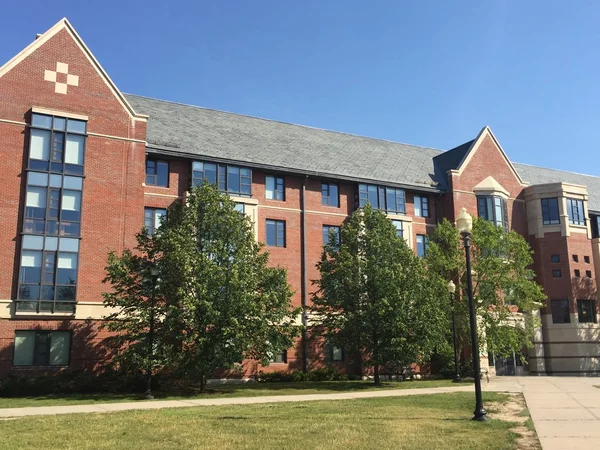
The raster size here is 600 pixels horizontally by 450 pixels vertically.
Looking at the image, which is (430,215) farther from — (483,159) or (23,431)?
(23,431)

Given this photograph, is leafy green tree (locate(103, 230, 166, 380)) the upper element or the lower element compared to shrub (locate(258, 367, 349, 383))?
upper

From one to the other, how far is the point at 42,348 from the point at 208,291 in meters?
9.14

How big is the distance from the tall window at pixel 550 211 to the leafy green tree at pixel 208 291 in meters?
26.8

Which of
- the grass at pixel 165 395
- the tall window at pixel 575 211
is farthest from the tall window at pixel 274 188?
the tall window at pixel 575 211

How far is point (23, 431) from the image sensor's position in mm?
13211

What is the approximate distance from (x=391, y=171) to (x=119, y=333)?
22197 millimetres

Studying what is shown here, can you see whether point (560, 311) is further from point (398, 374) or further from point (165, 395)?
point (165, 395)

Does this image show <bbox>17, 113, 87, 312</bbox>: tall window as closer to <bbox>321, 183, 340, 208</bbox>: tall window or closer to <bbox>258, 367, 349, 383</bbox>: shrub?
<bbox>258, 367, 349, 383</bbox>: shrub

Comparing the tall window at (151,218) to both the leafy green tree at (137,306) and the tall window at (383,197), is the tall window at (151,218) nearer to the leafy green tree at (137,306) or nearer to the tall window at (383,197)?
the leafy green tree at (137,306)

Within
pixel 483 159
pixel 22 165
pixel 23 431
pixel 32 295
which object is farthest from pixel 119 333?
pixel 483 159

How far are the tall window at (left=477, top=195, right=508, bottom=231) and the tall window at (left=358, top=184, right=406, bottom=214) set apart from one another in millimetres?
6279

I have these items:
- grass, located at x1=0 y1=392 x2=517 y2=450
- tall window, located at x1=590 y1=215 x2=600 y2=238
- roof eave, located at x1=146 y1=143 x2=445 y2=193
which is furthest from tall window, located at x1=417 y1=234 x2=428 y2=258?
grass, located at x1=0 y1=392 x2=517 y2=450

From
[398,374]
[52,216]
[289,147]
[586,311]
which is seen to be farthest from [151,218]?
[586,311]

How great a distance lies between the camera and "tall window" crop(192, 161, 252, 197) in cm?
3425
